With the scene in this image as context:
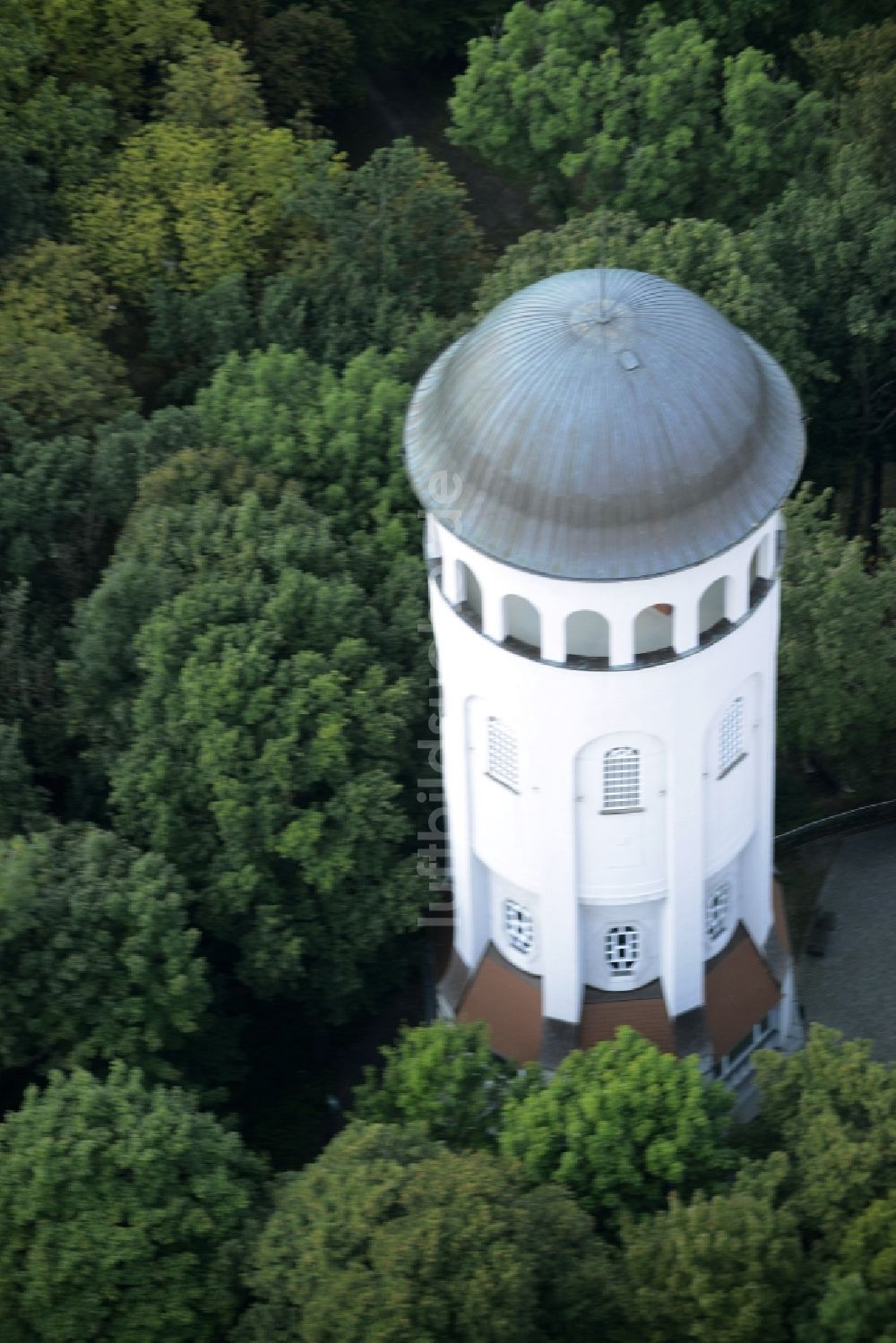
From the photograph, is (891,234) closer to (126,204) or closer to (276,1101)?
(126,204)

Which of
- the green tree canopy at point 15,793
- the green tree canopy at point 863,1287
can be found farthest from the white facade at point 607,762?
the green tree canopy at point 15,793

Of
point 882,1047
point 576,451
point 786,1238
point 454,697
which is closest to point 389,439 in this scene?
point 454,697

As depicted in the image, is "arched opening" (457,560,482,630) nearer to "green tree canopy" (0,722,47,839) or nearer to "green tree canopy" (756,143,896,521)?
"green tree canopy" (0,722,47,839)

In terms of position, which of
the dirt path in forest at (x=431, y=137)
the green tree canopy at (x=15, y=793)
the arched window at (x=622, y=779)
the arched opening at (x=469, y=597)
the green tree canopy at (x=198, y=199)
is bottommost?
the green tree canopy at (x=15, y=793)

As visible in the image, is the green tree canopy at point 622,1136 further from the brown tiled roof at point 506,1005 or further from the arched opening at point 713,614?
the arched opening at point 713,614

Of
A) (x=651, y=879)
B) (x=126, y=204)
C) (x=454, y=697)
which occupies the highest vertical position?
(x=126, y=204)

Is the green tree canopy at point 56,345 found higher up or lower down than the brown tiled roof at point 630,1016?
higher up
